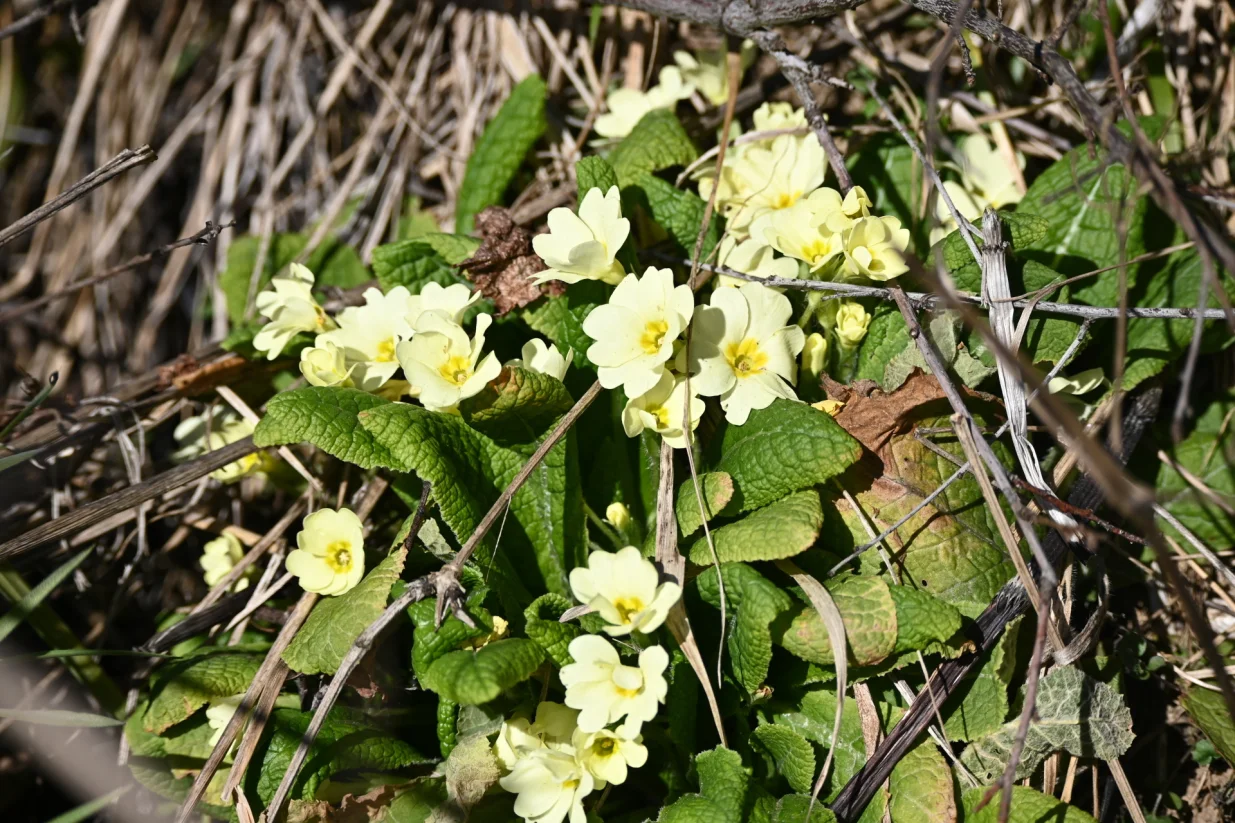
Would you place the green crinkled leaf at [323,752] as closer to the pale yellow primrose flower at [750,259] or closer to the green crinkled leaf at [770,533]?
the green crinkled leaf at [770,533]

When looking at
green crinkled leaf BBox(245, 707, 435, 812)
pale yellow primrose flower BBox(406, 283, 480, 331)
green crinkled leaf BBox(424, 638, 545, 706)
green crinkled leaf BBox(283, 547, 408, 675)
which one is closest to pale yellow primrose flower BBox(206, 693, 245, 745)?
green crinkled leaf BBox(245, 707, 435, 812)

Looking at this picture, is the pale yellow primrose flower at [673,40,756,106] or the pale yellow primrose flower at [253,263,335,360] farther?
the pale yellow primrose flower at [673,40,756,106]

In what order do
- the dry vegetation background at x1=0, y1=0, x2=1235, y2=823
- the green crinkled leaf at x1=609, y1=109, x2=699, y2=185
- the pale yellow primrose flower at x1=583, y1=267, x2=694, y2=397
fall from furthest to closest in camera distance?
the dry vegetation background at x1=0, y1=0, x2=1235, y2=823, the green crinkled leaf at x1=609, y1=109, x2=699, y2=185, the pale yellow primrose flower at x1=583, y1=267, x2=694, y2=397

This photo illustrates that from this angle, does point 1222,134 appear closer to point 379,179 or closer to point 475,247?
point 475,247

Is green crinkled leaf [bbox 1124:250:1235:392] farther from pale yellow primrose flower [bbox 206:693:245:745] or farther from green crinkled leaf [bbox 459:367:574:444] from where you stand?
pale yellow primrose flower [bbox 206:693:245:745]

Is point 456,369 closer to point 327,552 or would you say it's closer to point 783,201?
point 327,552

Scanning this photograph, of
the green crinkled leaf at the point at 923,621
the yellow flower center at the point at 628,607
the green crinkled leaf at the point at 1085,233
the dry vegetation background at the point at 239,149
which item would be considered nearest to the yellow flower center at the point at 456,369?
the yellow flower center at the point at 628,607

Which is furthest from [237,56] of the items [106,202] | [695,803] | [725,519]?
[695,803]
